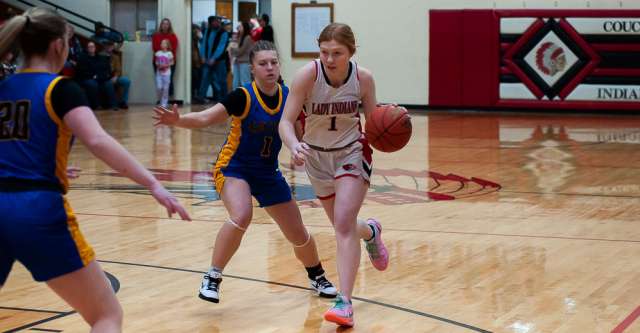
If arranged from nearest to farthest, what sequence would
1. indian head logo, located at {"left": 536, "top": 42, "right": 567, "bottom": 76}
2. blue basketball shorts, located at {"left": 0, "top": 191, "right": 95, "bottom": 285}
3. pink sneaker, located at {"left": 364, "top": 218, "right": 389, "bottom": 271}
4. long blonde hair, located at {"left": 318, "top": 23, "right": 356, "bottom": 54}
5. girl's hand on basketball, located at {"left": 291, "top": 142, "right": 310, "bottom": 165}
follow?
blue basketball shorts, located at {"left": 0, "top": 191, "right": 95, "bottom": 285} < girl's hand on basketball, located at {"left": 291, "top": 142, "right": 310, "bottom": 165} < long blonde hair, located at {"left": 318, "top": 23, "right": 356, "bottom": 54} < pink sneaker, located at {"left": 364, "top": 218, "right": 389, "bottom": 271} < indian head logo, located at {"left": 536, "top": 42, "right": 567, "bottom": 76}

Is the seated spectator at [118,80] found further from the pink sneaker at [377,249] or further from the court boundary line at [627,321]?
the court boundary line at [627,321]

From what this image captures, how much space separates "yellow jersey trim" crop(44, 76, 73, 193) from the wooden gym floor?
1.65 meters

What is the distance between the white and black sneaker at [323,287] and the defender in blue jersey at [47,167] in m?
2.34

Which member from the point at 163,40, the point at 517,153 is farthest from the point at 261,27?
the point at 517,153

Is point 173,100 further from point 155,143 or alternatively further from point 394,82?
point 155,143

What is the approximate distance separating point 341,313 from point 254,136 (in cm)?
118

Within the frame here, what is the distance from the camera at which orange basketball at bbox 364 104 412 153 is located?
536 cm

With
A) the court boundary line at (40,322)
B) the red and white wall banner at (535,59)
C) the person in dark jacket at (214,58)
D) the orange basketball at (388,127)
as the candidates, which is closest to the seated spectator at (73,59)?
the person in dark jacket at (214,58)

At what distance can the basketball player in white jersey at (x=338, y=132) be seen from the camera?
17.1 ft

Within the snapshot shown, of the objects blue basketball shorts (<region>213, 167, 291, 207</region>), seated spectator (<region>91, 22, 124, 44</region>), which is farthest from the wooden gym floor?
seated spectator (<region>91, 22, 124, 44</region>)

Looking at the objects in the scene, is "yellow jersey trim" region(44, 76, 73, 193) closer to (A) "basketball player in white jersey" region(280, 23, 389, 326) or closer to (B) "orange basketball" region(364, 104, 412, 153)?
(A) "basketball player in white jersey" region(280, 23, 389, 326)

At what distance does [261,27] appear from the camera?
20562 mm

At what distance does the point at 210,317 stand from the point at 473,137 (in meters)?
10.8

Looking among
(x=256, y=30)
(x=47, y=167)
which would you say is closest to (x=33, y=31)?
(x=47, y=167)
